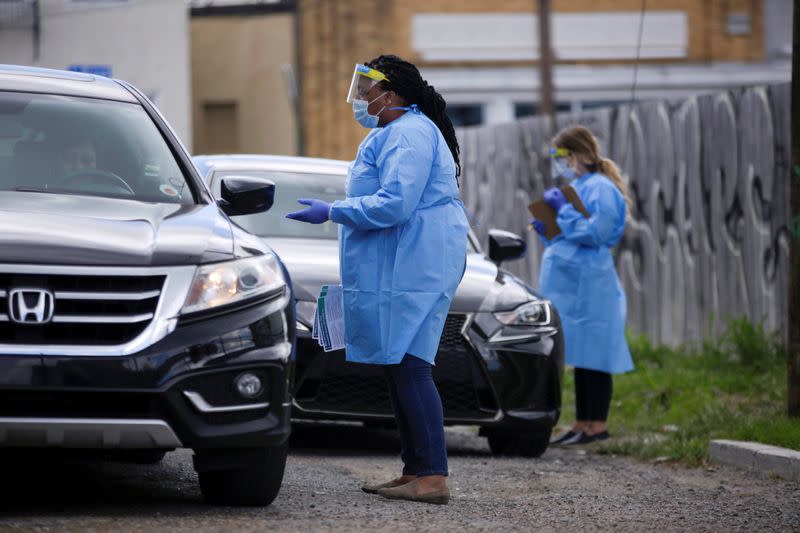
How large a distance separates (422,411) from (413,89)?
1278 mm

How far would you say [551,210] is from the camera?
9.59 m

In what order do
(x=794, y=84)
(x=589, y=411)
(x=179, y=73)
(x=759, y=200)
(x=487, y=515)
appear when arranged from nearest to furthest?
(x=487, y=515)
(x=794, y=84)
(x=589, y=411)
(x=759, y=200)
(x=179, y=73)

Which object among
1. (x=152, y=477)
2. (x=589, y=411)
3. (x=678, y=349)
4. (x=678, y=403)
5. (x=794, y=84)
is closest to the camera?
(x=152, y=477)

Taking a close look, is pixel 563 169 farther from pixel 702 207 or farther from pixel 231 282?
pixel 231 282

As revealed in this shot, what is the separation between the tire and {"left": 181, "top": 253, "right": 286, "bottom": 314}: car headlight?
308 centimetres

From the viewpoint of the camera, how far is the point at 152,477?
21.6 feet

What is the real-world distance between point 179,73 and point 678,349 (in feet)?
60.1

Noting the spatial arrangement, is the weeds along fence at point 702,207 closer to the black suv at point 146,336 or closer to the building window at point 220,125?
the black suv at point 146,336

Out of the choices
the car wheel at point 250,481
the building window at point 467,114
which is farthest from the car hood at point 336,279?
the building window at point 467,114

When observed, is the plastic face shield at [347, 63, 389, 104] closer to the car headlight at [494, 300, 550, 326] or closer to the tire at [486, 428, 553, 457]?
Answer: the car headlight at [494, 300, 550, 326]

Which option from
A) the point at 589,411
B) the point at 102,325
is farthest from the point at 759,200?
the point at 102,325

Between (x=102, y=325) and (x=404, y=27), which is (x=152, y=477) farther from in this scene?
(x=404, y=27)

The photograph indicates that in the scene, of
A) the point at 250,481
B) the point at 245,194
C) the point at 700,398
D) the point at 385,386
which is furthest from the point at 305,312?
the point at 700,398

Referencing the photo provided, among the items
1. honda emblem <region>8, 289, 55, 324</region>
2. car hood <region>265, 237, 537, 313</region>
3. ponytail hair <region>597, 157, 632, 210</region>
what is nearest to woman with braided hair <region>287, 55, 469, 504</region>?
honda emblem <region>8, 289, 55, 324</region>
